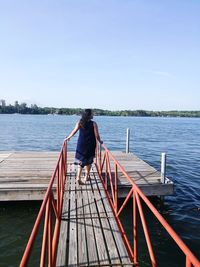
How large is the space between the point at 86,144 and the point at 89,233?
9.09ft

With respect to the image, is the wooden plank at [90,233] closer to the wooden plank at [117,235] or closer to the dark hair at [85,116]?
the wooden plank at [117,235]

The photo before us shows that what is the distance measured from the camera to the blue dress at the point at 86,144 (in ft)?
24.1

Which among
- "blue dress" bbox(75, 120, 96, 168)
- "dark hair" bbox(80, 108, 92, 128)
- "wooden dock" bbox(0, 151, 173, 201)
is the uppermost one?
"dark hair" bbox(80, 108, 92, 128)

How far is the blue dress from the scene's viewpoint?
7.35 meters

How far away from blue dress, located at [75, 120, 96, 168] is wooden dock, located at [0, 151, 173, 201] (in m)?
1.51

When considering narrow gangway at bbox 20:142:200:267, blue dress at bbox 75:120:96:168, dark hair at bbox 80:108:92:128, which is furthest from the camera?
blue dress at bbox 75:120:96:168

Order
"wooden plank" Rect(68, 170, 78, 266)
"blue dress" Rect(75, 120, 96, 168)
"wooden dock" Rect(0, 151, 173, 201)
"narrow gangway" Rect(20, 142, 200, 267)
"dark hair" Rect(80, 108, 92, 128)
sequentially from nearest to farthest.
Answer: "narrow gangway" Rect(20, 142, 200, 267) < "wooden plank" Rect(68, 170, 78, 266) < "dark hair" Rect(80, 108, 92, 128) < "blue dress" Rect(75, 120, 96, 168) < "wooden dock" Rect(0, 151, 173, 201)

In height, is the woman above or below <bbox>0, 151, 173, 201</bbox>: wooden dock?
above

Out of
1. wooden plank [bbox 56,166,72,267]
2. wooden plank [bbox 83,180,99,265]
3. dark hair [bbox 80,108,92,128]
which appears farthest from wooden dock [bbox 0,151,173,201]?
dark hair [bbox 80,108,92,128]

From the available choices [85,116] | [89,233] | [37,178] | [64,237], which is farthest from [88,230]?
[37,178]

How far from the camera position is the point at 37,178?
29.9ft

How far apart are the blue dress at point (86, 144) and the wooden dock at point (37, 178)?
1.51 meters

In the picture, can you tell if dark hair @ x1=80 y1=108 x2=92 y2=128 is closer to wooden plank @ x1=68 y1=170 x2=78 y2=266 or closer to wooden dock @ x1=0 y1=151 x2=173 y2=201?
wooden plank @ x1=68 y1=170 x2=78 y2=266

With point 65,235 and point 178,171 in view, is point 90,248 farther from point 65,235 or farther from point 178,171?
point 178,171
